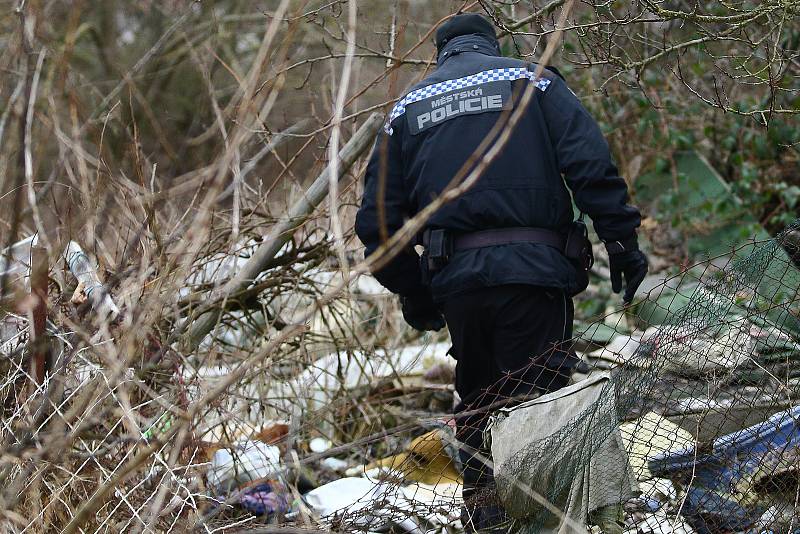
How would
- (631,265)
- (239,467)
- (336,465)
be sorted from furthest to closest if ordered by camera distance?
1. (336,465)
2. (239,467)
3. (631,265)

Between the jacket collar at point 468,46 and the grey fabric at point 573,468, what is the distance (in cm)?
145

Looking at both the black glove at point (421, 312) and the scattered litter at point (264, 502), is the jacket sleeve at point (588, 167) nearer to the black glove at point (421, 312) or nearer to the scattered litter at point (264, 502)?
the black glove at point (421, 312)

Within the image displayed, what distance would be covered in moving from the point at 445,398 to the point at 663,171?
296 cm

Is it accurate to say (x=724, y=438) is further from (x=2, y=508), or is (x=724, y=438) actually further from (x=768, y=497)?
(x=2, y=508)

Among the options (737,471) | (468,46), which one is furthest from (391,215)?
(737,471)

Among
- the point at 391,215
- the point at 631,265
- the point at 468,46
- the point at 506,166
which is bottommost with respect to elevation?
the point at 631,265

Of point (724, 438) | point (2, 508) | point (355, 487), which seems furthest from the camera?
point (355, 487)

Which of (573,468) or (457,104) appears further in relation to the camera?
(457,104)

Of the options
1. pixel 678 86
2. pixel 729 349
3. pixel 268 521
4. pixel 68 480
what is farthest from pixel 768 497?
pixel 678 86

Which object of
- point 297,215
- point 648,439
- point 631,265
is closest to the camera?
point 648,439

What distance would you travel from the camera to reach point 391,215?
3822 millimetres

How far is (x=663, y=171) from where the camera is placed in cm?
705

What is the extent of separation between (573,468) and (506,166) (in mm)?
1184

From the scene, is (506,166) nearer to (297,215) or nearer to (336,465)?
(297,215)
